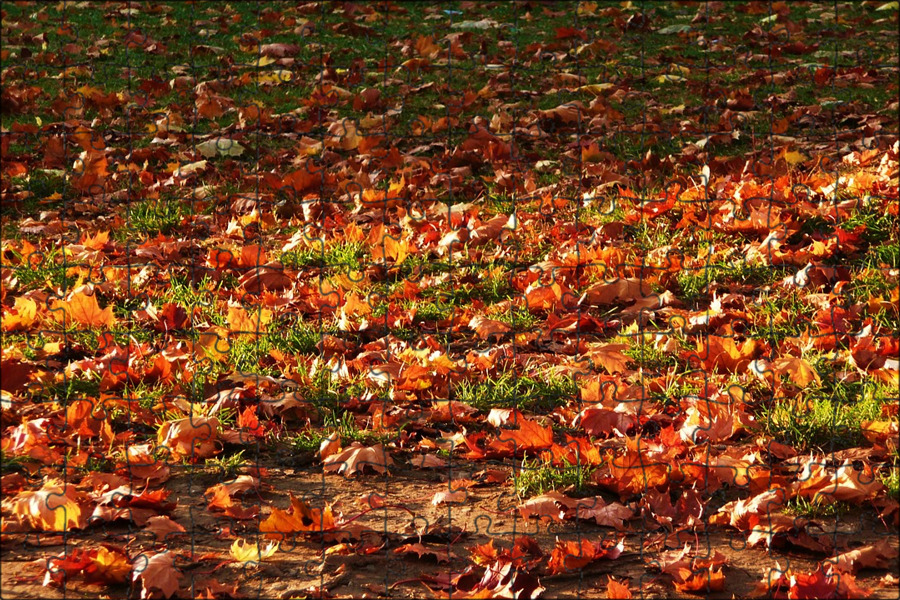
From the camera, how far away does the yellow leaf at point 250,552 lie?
2.96 metres

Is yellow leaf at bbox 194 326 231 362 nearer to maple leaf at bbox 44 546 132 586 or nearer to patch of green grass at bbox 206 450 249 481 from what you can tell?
patch of green grass at bbox 206 450 249 481

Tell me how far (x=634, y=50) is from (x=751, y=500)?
6626mm

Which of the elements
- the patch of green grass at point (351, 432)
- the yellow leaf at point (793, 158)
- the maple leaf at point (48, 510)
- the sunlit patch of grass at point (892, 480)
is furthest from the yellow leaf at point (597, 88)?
the maple leaf at point (48, 510)

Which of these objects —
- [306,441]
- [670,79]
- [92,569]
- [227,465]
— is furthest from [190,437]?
[670,79]

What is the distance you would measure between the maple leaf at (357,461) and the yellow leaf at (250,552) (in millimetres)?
581

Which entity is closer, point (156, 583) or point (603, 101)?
point (156, 583)

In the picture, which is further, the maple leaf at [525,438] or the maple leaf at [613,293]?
the maple leaf at [613,293]

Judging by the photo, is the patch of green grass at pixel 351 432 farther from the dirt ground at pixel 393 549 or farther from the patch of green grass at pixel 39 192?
the patch of green grass at pixel 39 192

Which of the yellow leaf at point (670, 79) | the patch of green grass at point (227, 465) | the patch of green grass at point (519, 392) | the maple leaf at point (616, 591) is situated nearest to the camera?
the maple leaf at point (616, 591)

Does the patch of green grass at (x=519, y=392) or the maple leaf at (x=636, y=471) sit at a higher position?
the maple leaf at (x=636, y=471)

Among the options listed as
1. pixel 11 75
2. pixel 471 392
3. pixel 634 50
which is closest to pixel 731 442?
pixel 471 392

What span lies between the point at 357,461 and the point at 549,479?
660 mm

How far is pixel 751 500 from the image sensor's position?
3.22 meters

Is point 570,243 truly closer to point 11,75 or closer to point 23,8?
point 11,75
